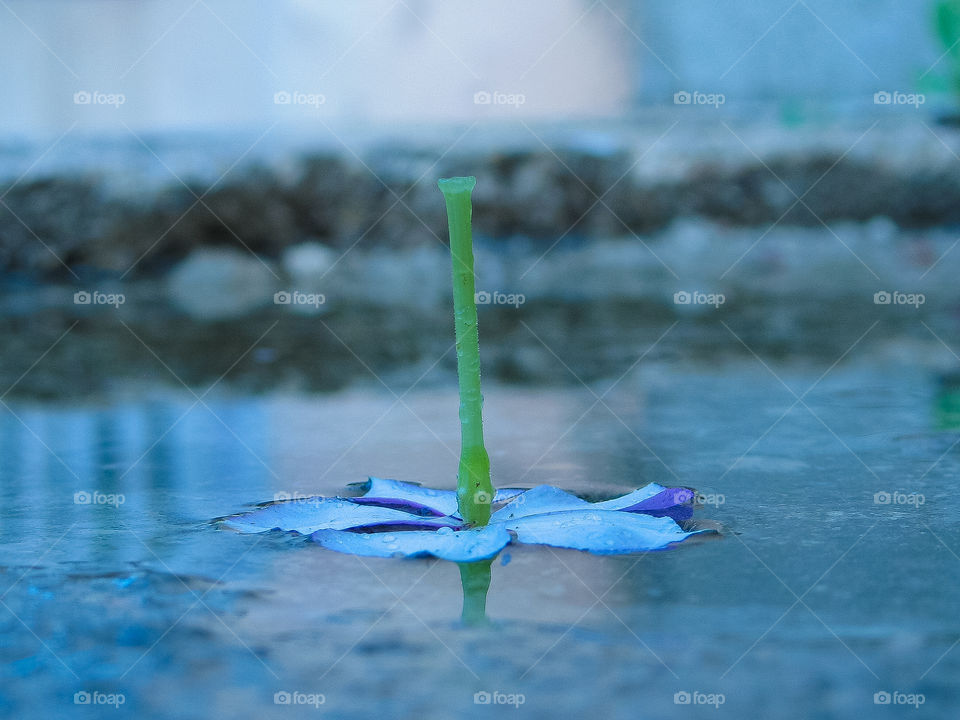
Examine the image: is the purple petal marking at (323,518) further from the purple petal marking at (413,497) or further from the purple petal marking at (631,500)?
the purple petal marking at (631,500)

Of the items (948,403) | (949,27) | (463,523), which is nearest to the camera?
(463,523)

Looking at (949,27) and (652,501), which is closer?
(652,501)

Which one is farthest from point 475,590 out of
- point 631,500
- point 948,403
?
point 948,403

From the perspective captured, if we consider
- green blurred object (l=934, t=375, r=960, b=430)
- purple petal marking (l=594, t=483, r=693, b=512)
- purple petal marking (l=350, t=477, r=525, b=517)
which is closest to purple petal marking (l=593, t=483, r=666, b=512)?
purple petal marking (l=594, t=483, r=693, b=512)

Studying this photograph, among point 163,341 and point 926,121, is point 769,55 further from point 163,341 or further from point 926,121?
point 163,341

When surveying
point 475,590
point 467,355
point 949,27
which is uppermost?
point 949,27

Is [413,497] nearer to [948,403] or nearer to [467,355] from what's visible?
[467,355]
